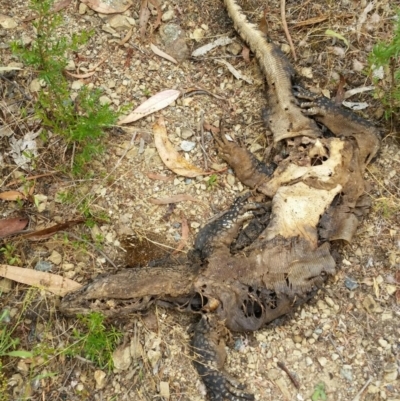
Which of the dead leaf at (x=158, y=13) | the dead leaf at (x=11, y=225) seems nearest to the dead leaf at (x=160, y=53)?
the dead leaf at (x=158, y=13)

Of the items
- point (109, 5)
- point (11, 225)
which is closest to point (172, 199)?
point (11, 225)

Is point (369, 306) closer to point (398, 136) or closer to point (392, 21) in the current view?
point (398, 136)

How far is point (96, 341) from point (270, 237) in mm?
1292

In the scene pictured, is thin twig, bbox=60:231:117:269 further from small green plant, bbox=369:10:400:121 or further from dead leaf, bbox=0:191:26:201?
small green plant, bbox=369:10:400:121

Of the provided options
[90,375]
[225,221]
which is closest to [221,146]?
[225,221]

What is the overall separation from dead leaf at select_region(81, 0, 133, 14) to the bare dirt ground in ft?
0.17

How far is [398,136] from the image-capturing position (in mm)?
3982

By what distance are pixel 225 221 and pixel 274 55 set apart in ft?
4.47

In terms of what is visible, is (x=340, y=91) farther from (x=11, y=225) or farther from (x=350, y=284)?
(x=11, y=225)

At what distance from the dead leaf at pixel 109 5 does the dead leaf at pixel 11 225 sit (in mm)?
1764

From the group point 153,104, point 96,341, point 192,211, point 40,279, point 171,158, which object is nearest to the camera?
point 96,341

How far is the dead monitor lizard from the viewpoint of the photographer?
3307 millimetres

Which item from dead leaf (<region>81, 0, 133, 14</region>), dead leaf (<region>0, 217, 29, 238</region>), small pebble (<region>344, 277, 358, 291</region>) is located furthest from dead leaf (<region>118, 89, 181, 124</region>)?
small pebble (<region>344, 277, 358, 291</region>)

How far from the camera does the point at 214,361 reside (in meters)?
3.30
